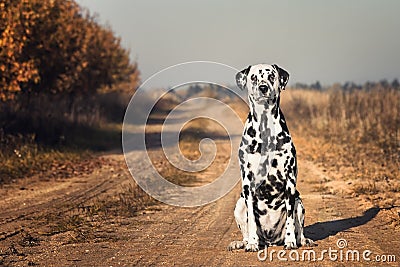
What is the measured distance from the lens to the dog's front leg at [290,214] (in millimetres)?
6859

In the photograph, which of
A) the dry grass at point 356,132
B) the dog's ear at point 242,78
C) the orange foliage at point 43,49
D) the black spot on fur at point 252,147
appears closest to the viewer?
the black spot on fur at point 252,147

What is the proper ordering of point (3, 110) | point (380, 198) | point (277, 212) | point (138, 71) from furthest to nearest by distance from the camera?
point (138, 71), point (3, 110), point (380, 198), point (277, 212)

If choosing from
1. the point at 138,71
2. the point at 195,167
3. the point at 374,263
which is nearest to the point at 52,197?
the point at 195,167

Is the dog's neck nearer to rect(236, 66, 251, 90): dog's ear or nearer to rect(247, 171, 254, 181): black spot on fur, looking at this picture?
rect(236, 66, 251, 90): dog's ear

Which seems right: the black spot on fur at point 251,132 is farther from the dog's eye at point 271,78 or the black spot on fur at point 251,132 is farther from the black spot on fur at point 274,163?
the dog's eye at point 271,78

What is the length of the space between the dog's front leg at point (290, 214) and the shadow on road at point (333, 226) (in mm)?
841

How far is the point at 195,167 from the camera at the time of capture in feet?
53.9

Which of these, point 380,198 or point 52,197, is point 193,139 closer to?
point 52,197

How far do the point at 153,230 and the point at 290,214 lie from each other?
2547mm

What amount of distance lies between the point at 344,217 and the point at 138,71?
50.6 meters

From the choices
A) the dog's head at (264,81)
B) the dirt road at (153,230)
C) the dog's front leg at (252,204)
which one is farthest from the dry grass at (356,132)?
the dog's head at (264,81)

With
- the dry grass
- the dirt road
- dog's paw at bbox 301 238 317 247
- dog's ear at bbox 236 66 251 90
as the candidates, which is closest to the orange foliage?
the dirt road

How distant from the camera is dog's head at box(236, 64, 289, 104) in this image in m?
6.81

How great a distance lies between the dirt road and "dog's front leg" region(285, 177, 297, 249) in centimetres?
15
